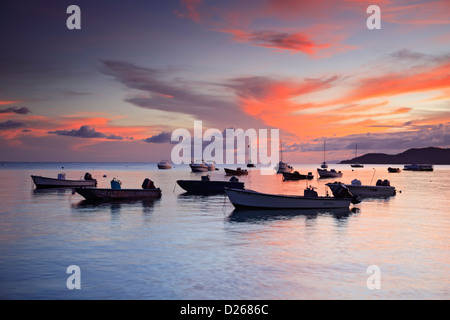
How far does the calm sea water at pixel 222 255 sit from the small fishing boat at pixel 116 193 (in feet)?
26.7

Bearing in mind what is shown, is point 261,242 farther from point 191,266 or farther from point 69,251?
point 69,251

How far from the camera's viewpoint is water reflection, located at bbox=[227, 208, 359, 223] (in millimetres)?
33250

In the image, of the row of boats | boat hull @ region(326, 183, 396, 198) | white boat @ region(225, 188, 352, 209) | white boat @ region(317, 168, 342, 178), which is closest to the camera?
white boat @ region(225, 188, 352, 209)

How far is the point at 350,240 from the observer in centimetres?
2444

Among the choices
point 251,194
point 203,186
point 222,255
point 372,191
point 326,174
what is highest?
point 251,194

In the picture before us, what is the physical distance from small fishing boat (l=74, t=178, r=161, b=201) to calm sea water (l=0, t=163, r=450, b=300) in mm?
8136

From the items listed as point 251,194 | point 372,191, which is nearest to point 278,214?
point 251,194

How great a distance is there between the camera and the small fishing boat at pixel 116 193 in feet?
146

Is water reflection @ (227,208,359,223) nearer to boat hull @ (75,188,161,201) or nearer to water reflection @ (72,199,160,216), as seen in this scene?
water reflection @ (72,199,160,216)

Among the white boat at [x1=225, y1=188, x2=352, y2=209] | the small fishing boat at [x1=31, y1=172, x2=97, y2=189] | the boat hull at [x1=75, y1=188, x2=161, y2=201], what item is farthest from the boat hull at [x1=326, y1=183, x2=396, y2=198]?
the small fishing boat at [x1=31, y1=172, x2=97, y2=189]

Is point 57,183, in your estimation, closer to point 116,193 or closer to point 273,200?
point 116,193

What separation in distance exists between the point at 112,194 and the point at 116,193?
19.5 inches

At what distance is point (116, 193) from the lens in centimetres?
4569

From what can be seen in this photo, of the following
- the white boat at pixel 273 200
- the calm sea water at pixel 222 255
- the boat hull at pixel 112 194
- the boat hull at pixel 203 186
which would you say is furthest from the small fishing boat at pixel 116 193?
the white boat at pixel 273 200
